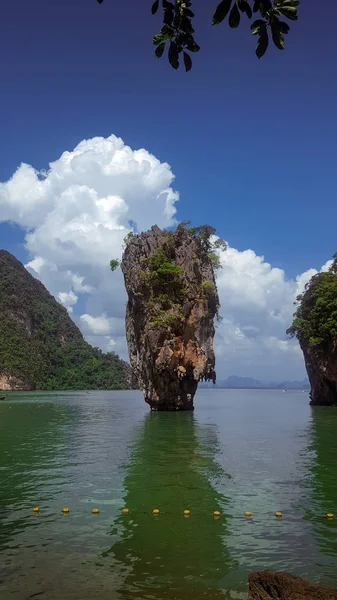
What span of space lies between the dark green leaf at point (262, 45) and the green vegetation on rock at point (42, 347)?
131700mm

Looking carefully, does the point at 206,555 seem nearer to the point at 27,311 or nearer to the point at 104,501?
the point at 104,501

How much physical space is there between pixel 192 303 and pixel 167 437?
21.3 metres

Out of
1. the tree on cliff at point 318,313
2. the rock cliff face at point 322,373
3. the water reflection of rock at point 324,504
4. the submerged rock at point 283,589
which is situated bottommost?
the water reflection of rock at point 324,504

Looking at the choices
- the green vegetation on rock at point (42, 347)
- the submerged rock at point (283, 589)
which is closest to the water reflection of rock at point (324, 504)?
the submerged rock at point (283, 589)

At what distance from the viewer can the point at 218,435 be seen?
27.0 m

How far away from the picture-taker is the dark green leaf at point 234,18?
3.74m

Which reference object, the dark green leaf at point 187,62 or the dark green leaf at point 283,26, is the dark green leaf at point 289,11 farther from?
the dark green leaf at point 187,62

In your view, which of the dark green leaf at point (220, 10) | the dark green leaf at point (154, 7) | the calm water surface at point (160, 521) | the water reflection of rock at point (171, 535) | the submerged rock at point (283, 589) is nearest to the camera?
the dark green leaf at point (220, 10)

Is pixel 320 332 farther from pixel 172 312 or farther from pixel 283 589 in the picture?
pixel 283 589

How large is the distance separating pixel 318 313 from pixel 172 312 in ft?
58.8

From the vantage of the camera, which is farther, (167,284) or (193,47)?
(167,284)

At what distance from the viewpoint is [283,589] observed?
4422mm

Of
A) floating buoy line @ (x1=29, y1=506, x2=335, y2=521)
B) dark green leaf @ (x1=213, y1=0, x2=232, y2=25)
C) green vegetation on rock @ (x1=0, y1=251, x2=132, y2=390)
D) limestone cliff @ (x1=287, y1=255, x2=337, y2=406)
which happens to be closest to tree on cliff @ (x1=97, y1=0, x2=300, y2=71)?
dark green leaf @ (x1=213, y1=0, x2=232, y2=25)

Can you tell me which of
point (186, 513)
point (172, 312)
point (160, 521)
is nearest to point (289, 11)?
point (160, 521)
